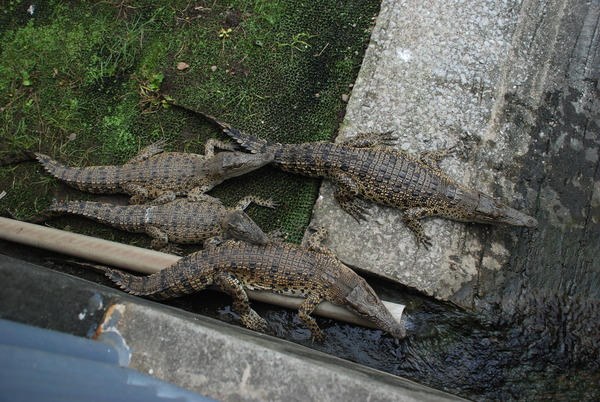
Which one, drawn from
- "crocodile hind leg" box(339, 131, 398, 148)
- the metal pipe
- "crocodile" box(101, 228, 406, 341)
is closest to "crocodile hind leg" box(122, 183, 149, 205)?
the metal pipe

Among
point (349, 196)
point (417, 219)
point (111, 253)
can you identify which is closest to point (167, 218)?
point (111, 253)

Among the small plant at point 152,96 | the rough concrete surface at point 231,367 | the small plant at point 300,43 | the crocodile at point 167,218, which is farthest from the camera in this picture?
the small plant at point 300,43

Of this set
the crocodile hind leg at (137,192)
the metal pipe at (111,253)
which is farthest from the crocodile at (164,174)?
the metal pipe at (111,253)

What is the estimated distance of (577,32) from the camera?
4.74 metres

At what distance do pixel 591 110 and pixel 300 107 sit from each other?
2.79 metres

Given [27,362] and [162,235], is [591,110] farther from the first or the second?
[27,362]

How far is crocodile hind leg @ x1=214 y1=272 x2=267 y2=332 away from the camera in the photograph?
13.1 feet

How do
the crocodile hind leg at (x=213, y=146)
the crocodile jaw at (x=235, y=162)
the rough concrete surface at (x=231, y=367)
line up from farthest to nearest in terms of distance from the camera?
the crocodile hind leg at (x=213, y=146), the crocodile jaw at (x=235, y=162), the rough concrete surface at (x=231, y=367)

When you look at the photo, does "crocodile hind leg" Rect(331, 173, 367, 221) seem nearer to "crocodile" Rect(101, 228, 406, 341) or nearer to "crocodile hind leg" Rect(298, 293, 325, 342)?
"crocodile" Rect(101, 228, 406, 341)

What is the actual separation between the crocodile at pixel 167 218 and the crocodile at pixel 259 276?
0.99 feet

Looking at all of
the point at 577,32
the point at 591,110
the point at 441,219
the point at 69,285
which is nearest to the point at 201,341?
the point at 69,285

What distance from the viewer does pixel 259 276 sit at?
402 centimetres

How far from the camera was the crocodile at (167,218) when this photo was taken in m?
4.34

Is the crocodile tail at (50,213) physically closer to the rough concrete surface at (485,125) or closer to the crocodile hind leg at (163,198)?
the crocodile hind leg at (163,198)
